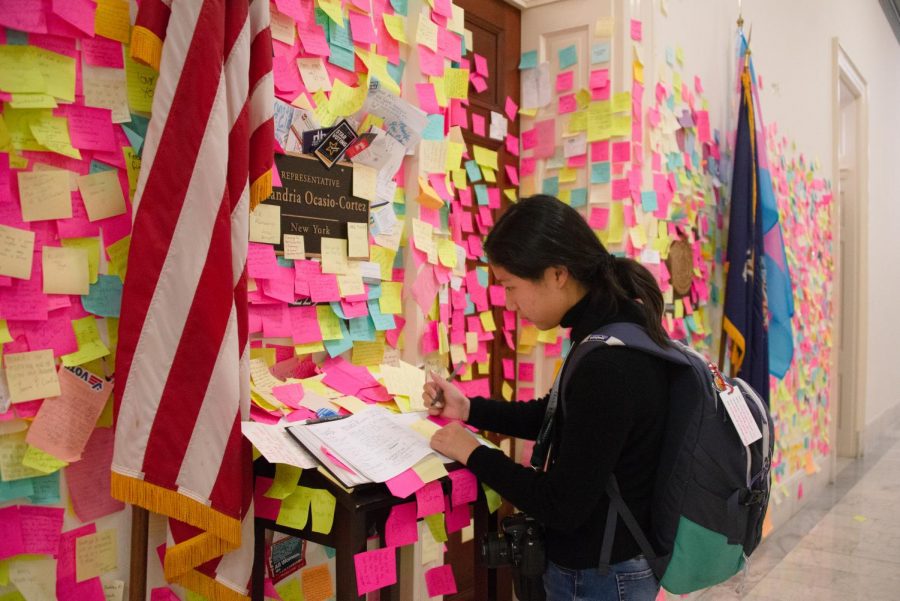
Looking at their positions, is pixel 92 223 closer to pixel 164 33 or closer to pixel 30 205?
pixel 30 205

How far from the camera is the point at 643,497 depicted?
1478 millimetres

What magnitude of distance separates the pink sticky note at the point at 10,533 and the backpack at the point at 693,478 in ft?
3.49

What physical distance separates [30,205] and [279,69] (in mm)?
698

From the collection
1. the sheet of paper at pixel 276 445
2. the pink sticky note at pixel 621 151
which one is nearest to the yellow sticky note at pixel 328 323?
the sheet of paper at pixel 276 445

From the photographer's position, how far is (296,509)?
56.5 inches

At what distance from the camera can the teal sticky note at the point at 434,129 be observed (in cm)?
223

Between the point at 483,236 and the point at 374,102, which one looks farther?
the point at 483,236

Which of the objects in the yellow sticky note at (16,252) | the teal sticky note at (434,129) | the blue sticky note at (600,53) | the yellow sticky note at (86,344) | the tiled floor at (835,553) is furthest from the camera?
the tiled floor at (835,553)

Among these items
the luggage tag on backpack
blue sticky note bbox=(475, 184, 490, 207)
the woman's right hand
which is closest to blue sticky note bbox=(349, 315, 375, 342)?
the woman's right hand

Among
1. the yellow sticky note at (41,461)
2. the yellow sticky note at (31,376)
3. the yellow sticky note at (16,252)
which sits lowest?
the yellow sticky note at (41,461)

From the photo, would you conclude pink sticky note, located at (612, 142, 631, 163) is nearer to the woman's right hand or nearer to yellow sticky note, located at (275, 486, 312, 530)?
the woman's right hand

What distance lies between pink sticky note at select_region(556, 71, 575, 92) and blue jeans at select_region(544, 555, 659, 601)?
6.21 feet

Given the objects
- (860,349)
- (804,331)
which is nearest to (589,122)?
(804,331)

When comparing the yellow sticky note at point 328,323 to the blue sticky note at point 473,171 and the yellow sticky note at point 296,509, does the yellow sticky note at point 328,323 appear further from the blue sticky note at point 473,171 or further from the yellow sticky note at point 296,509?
the blue sticky note at point 473,171
